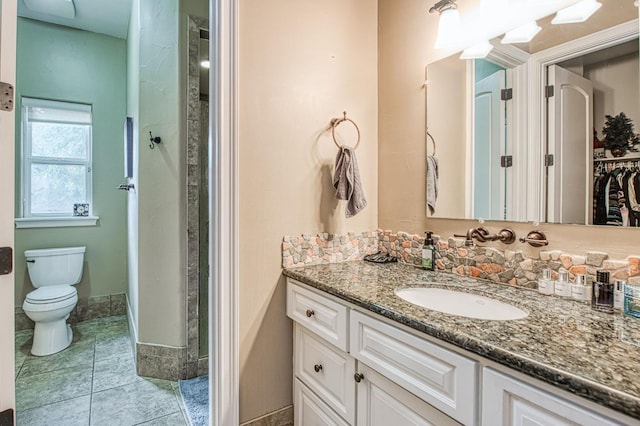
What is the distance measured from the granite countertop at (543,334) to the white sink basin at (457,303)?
0.03 m

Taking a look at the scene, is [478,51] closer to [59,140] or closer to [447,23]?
[447,23]

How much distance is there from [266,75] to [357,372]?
51.0 inches

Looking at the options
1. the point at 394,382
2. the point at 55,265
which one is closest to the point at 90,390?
the point at 55,265

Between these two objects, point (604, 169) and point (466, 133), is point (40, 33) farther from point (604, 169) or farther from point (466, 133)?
point (604, 169)

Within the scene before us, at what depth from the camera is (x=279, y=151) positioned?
1.51m

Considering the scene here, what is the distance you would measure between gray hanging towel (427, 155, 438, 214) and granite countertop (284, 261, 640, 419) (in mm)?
411

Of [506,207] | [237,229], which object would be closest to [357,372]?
[237,229]

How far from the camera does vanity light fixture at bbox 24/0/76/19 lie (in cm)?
262

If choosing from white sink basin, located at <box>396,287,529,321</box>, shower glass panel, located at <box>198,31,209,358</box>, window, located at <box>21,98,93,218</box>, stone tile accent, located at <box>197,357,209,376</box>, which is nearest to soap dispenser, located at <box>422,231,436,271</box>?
white sink basin, located at <box>396,287,529,321</box>

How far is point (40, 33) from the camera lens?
2963 mm

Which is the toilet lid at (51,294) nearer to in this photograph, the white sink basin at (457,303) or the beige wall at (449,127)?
the white sink basin at (457,303)

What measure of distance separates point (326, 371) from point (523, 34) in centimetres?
152

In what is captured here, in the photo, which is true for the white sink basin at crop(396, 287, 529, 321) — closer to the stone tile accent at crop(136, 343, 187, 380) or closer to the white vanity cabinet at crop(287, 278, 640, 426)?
the white vanity cabinet at crop(287, 278, 640, 426)

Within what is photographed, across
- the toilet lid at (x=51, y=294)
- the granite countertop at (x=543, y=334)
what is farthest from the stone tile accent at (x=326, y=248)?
the toilet lid at (x=51, y=294)
